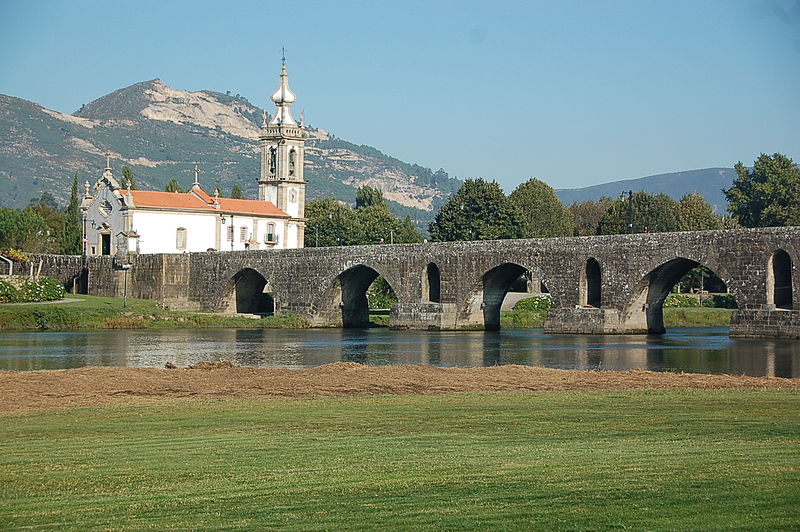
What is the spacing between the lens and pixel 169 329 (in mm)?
69188

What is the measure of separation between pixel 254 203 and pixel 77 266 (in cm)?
1658

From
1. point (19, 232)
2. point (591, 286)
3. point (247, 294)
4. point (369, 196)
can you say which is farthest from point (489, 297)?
point (369, 196)

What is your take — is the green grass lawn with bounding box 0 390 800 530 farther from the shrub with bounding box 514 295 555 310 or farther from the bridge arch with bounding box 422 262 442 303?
the shrub with bounding box 514 295 555 310

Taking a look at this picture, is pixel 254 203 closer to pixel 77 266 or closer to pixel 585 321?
pixel 77 266

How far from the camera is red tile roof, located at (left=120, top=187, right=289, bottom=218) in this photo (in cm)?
8850

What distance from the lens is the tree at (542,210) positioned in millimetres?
124062

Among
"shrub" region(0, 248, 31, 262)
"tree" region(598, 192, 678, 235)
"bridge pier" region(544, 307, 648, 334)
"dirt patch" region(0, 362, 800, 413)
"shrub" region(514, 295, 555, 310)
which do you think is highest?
"tree" region(598, 192, 678, 235)

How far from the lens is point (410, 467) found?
15062 millimetres

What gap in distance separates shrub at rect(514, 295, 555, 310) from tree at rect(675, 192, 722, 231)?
36.2 meters

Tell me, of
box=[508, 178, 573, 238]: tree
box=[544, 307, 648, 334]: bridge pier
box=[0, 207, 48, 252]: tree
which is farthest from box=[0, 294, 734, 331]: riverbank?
box=[508, 178, 573, 238]: tree

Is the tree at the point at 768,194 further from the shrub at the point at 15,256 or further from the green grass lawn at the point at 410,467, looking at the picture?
the green grass lawn at the point at 410,467

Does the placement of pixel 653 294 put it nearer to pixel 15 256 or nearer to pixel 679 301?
pixel 679 301

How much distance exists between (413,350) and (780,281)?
58.5 feet

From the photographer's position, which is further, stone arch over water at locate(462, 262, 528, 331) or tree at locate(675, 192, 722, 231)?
tree at locate(675, 192, 722, 231)
